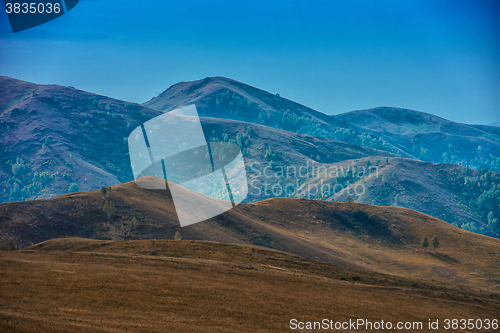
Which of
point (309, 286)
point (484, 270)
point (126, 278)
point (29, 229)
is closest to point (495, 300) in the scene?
point (309, 286)

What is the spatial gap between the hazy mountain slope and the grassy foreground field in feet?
76.4

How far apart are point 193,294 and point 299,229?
82.2 metres

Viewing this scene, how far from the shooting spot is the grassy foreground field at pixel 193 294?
24.1 meters

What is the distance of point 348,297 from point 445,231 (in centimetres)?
9388

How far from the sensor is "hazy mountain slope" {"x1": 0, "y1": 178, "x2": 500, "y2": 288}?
7112cm

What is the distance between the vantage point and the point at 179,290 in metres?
31.3

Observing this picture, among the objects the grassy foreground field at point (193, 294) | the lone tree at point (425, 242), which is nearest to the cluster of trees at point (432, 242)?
the lone tree at point (425, 242)

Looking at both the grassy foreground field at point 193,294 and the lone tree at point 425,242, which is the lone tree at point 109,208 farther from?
the lone tree at point 425,242

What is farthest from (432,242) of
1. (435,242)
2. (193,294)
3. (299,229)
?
(193,294)

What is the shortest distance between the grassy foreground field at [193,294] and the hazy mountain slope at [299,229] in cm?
2328

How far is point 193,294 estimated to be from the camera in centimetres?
3072

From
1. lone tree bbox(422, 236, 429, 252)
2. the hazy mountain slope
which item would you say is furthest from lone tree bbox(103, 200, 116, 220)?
lone tree bbox(422, 236, 429, 252)

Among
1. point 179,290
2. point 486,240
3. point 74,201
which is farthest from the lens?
point 486,240

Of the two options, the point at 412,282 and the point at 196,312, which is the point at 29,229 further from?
the point at 412,282
